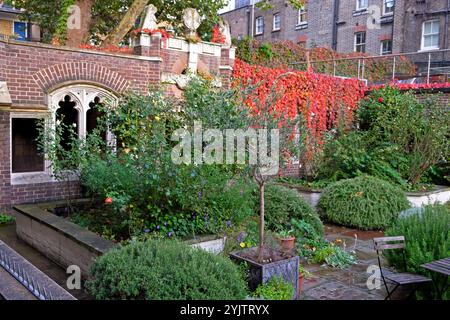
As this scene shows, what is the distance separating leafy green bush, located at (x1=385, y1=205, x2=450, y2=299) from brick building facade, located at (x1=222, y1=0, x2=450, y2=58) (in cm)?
1722

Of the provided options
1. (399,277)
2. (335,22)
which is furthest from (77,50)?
(335,22)

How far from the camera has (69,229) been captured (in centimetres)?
587

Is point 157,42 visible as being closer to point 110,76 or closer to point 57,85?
point 110,76

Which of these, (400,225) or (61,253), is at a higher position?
(400,225)

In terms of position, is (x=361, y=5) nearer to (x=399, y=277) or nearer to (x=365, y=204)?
(x=365, y=204)

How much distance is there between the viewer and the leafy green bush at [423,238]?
466 cm

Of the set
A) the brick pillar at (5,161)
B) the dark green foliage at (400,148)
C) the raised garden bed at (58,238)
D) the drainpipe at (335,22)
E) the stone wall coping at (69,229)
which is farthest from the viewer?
the drainpipe at (335,22)

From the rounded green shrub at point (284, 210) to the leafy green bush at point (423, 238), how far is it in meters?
1.75

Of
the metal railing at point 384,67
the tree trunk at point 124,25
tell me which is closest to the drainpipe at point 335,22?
the metal railing at point 384,67

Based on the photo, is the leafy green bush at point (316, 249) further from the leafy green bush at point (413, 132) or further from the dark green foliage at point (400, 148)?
the leafy green bush at point (413, 132)

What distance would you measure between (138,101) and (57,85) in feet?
5.09

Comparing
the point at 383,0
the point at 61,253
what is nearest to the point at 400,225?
the point at 61,253

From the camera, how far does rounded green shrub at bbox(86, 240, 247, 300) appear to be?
138 inches

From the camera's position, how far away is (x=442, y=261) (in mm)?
4188
